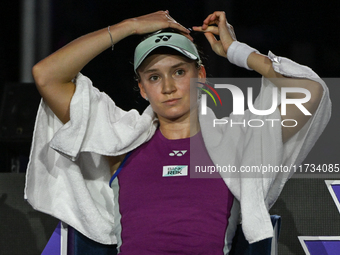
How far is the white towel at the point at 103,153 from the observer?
123 centimetres

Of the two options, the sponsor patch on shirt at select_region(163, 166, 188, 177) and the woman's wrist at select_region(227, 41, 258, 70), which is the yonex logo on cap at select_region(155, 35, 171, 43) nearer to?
the woman's wrist at select_region(227, 41, 258, 70)

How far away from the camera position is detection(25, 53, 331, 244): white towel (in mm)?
1226

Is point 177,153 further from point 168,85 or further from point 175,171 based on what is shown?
point 168,85

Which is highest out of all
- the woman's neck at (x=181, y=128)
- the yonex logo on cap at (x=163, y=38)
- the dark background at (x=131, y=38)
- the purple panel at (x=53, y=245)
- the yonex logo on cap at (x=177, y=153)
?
the dark background at (x=131, y=38)

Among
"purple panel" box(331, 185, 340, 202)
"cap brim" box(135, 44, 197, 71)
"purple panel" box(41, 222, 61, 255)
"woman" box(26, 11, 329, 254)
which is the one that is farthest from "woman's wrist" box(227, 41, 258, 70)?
"purple panel" box(41, 222, 61, 255)

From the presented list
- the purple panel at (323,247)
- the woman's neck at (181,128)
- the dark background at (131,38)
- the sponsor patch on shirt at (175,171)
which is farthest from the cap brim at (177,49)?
the dark background at (131,38)

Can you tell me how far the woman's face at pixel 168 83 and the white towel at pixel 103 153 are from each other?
10 centimetres

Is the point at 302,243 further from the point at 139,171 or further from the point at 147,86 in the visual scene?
the point at 147,86

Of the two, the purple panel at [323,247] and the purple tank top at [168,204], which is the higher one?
the purple tank top at [168,204]

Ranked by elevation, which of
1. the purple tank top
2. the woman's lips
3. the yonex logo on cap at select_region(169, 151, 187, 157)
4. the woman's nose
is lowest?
the purple tank top

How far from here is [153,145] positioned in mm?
1447

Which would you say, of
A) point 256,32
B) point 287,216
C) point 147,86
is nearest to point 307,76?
point 147,86

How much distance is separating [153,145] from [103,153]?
19 centimetres

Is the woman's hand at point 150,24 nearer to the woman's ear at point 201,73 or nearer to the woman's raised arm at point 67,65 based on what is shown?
the woman's raised arm at point 67,65
